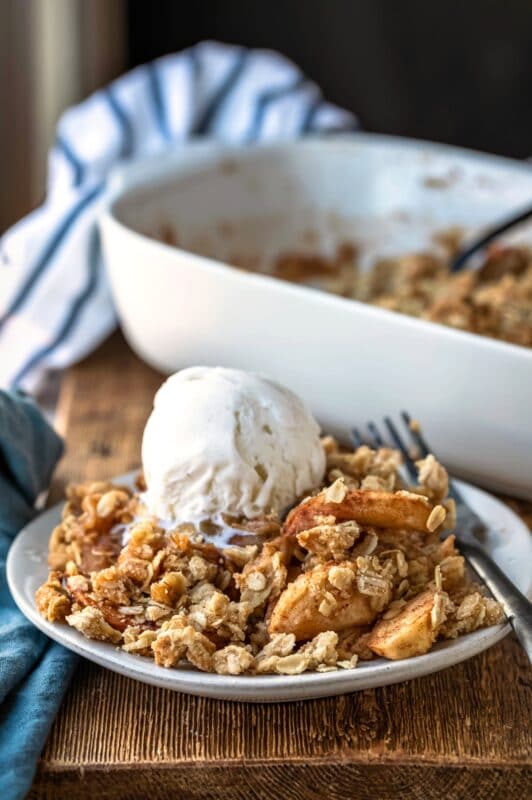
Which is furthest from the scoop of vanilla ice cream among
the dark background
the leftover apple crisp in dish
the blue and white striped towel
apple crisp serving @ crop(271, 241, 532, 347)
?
the dark background

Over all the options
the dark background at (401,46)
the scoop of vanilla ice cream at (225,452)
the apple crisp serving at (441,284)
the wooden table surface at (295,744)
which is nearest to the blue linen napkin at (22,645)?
the wooden table surface at (295,744)

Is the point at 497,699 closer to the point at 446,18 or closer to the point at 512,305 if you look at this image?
the point at 512,305

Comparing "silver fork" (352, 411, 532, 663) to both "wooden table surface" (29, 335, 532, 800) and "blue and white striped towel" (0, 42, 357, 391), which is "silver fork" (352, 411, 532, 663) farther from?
"blue and white striped towel" (0, 42, 357, 391)

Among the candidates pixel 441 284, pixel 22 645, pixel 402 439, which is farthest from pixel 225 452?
pixel 441 284

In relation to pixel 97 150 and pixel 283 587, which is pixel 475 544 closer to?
pixel 283 587

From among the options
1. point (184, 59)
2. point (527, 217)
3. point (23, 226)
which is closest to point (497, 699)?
point (527, 217)

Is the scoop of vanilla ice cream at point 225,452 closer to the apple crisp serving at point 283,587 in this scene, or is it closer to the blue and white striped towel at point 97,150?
the apple crisp serving at point 283,587
